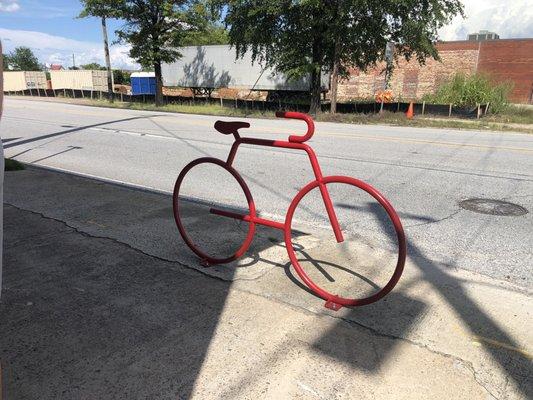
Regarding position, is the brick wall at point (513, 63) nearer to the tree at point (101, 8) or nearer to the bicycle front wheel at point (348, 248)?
the tree at point (101, 8)

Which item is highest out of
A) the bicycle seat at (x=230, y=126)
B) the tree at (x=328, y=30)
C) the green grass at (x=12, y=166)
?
the tree at (x=328, y=30)

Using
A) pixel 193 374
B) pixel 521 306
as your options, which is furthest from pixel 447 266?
pixel 193 374

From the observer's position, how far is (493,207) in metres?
6.20

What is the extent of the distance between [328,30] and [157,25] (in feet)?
44.7

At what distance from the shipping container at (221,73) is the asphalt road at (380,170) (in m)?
12.4

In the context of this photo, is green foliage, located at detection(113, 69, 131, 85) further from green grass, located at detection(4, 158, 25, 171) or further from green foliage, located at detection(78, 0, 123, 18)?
green grass, located at detection(4, 158, 25, 171)

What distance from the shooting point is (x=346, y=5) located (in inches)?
766

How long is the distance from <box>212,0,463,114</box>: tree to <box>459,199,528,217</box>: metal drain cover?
46.4 ft

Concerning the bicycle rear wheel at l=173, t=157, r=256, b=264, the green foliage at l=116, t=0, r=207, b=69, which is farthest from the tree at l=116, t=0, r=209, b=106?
the bicycle rear wheel at l=173, t=157, r=256, b=264

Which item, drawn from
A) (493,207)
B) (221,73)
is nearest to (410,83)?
(221,73)

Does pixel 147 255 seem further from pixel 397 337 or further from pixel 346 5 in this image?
pixel 346 5

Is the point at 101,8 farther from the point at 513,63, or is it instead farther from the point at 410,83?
the point at 513,63

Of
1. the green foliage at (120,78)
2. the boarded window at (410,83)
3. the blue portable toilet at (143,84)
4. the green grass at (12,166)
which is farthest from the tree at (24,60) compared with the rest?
the green grass at (12,166)

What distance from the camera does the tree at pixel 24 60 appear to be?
89438 millimetres
